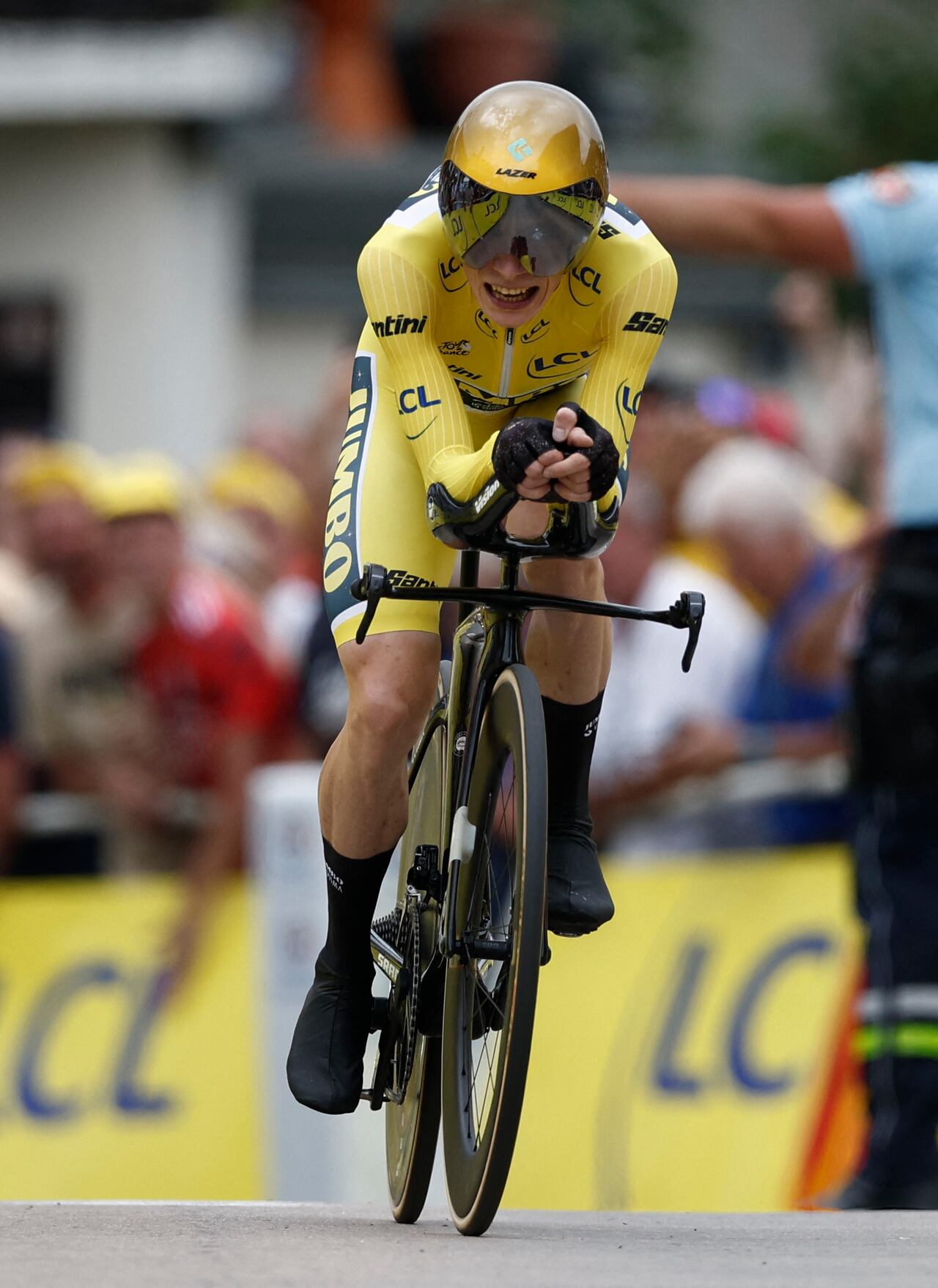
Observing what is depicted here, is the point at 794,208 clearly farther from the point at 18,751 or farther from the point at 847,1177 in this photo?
the point at 18,751

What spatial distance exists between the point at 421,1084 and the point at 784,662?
10.5ft

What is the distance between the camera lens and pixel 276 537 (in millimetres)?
10562

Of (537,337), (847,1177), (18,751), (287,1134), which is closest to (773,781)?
(847,1177)

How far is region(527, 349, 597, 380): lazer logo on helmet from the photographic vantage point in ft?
16.5

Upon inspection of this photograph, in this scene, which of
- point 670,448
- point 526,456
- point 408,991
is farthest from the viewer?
point 670,448

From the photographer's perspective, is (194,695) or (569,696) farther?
(194,695)

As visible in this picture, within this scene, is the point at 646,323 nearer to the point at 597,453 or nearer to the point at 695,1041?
the point at 597,453

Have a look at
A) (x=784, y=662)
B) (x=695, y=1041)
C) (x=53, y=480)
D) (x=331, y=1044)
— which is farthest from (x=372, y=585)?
(x=53, y=480)

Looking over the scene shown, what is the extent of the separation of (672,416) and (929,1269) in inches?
224

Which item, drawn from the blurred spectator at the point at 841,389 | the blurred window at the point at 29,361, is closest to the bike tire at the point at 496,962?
the blurred spectator at the point at 841,389

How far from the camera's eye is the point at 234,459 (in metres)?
11.8

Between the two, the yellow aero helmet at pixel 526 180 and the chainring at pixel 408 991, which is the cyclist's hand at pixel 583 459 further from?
the chainring at pixel 408 991

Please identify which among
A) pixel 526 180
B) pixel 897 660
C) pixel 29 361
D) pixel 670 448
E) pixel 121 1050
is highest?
pixel 29 361

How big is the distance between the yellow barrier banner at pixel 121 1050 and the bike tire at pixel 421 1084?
2.95 metres
